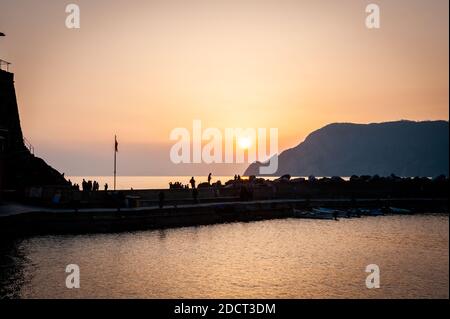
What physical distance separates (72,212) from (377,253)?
27279 millimetres

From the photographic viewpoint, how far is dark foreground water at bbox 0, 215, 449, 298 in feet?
83.1

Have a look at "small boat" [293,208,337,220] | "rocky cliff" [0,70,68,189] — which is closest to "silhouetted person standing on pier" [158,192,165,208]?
"rocky cliff" [0,70,68,189]

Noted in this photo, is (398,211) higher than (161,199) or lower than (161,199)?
lower

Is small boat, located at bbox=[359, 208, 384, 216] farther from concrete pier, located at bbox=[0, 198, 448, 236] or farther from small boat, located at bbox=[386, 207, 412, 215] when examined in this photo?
concrete pier, located at bbox=[0, 198, 448, 236]

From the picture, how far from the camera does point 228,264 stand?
32812 millimetres

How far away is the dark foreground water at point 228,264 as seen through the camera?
25.3m

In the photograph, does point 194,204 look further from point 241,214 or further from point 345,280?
point 345,280

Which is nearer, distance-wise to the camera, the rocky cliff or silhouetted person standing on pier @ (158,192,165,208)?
the rocky cliff

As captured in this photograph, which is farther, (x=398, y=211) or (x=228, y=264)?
(x=398, y=211)

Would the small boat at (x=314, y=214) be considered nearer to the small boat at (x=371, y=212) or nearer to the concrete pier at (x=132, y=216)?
the concrete pier at (x=132, y=216)

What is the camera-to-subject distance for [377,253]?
3959 cm

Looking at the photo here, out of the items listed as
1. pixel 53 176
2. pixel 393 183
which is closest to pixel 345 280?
pixel 53 176

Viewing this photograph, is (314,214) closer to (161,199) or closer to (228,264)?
(161,199)

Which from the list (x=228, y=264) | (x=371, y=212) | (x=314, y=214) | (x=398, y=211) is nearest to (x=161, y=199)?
(x=228, y=264)
